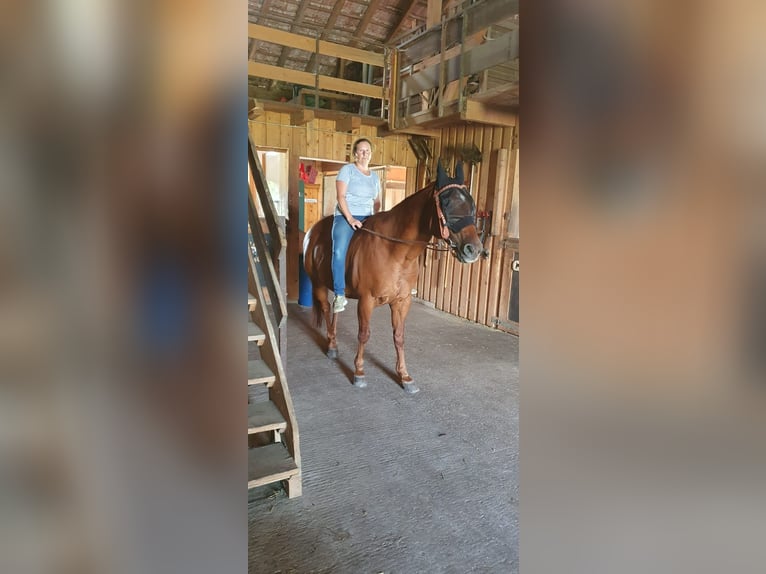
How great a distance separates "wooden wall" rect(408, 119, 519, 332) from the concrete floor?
140 centimetres

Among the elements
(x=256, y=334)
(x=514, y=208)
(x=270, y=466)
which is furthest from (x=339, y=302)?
(x=514, y=208)

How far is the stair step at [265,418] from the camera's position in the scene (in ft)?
6.69

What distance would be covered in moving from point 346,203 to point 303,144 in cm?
290

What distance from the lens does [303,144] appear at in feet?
20.0

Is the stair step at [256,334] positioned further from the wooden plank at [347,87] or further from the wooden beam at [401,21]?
the wooden beam at [401,21]

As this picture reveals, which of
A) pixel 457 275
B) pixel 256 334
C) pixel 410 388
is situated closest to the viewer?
pixel 256 334

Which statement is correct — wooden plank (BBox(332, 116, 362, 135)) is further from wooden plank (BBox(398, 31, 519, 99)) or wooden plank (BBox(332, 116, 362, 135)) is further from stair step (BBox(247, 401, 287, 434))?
stair step (BBox(247, 401, 287, 434))

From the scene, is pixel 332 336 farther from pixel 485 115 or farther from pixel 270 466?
pixel 485 115

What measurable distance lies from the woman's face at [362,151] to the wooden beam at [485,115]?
1610 millimetres

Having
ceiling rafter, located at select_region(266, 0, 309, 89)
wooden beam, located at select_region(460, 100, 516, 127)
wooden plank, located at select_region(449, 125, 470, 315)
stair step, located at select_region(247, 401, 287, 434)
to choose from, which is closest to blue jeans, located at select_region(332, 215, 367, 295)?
stair step, located at select_region(247, 401, 287, 434)

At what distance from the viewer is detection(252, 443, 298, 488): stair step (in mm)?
1925

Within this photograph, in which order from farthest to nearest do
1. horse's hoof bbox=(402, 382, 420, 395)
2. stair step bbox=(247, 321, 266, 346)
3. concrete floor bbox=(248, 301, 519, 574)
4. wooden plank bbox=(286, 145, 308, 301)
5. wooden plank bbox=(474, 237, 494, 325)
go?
wooden plank bbox=(286, 145, 308, 301) → wooden plank bbox=(474, 237, 494, 325) → horse's hoof bbox=(402, 382, 420, 395) → stair step bbox=(247, 321, 266, 346) → concrete floor bbox=(248, 301, 519, 574)
